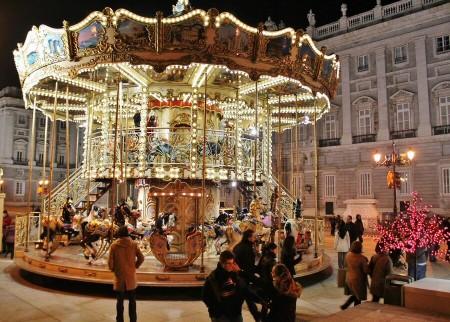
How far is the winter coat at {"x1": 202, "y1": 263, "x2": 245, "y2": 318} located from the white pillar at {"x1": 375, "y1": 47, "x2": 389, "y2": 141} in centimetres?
3076

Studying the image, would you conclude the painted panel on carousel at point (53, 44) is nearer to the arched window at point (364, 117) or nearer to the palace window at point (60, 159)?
the arched window at point (364, 117)

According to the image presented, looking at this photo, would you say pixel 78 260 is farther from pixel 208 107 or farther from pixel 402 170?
pixel 402 170

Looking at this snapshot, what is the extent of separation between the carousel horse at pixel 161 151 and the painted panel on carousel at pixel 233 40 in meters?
3.61

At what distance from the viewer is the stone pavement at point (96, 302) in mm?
6902

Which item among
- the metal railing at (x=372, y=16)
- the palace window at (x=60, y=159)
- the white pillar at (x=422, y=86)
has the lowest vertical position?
the palace window at (x=60, y=159)

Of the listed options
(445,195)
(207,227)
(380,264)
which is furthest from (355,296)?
(445,195)

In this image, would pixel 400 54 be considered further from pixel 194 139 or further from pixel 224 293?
pixel 224 293

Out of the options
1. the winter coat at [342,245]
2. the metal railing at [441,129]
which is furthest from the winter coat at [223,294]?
the metal railing at [441,129]

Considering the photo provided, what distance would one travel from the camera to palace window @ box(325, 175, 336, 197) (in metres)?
34.8

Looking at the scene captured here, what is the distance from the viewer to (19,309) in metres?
7.25

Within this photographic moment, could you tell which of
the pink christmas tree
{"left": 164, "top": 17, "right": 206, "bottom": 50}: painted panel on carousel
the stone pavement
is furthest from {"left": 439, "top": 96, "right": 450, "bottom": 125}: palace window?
{"left": 164, "top": 17, "right": 206, "bottom": 50}: painted panel on carousel

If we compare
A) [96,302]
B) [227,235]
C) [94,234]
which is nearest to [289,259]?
[227,235]

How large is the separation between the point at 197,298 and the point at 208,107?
6608 mm

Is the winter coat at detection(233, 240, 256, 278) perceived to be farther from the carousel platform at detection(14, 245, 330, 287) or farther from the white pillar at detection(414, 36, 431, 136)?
the white pillar at detection(414, 36, 431, 136)
